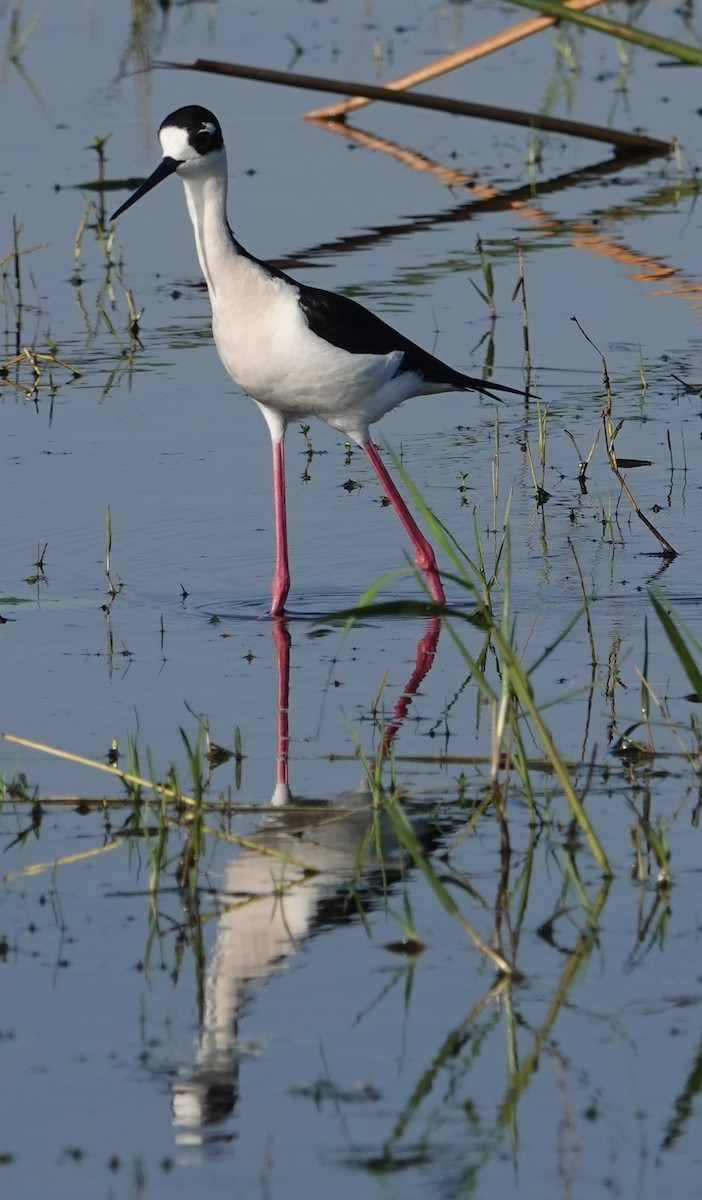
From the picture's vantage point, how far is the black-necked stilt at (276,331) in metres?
6.84

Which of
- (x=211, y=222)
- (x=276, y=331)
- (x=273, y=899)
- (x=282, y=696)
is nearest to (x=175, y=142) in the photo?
(x=211, y=222)

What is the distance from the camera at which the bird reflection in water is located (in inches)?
148

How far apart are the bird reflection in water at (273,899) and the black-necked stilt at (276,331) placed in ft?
5.55

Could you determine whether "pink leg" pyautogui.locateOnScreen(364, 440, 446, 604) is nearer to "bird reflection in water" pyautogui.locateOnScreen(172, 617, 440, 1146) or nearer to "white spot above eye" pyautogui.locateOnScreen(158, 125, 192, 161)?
"white spot above eye" pyautogui.locateOnScreen(158, 125, 192, 161)

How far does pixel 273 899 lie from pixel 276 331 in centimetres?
276

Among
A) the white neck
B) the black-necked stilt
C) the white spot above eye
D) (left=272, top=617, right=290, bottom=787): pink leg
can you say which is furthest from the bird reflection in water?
the white spot above eye

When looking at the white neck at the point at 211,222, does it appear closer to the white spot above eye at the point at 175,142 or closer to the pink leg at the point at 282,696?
the white spot above eye at the point at 175,142

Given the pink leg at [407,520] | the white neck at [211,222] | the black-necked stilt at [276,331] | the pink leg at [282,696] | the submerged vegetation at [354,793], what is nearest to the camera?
the submerged vegetation at [354,793]

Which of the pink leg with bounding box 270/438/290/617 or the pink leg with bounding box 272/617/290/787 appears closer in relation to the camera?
the pink leg with bounding box 272/617/290/787

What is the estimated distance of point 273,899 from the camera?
14.9 feet

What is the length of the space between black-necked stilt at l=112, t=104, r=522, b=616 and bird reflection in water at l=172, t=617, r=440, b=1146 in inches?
66.7

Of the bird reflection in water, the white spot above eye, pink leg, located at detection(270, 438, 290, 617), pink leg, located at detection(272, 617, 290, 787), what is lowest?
the bird reflection in water

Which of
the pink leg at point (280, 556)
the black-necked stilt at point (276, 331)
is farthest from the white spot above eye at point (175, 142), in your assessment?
the pink leg at point (280, 556)

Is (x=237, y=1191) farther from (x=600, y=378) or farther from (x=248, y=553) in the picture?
(x=600, y=378)
